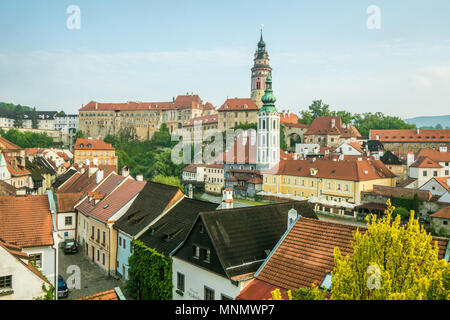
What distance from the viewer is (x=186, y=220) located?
18.5m

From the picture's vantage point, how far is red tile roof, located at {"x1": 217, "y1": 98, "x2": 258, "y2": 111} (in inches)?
3903

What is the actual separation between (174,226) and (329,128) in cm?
7293

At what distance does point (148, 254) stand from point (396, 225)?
13.4 m

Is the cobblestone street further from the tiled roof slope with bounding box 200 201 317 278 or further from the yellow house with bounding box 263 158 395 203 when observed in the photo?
the yellow house with bounding box 263 158 395 203

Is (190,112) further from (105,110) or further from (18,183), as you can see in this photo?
(18,183)

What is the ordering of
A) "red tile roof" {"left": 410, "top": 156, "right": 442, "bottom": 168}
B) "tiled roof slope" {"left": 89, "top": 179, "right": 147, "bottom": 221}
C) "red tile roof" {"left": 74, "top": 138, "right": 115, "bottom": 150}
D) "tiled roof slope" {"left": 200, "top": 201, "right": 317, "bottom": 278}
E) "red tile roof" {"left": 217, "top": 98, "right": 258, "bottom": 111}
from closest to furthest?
1. "tiled roof slope" {"left": 200, "top": 201, "right": 317, "bottom": 278}
2. "tiled roof slope" {"left": 89, "top": 179, "right": 147, "bottom": 221}
3. "red tile roof" {"left": 410, "top": 156, "right": 442, "bottom": 168}
4. "red tile roof" {"left": 74, "top": 138, "right": 115, "bottom": 150}
5. "red tile roof" {"left": 217, "top": 98, "right": 258, "bottom": 111}

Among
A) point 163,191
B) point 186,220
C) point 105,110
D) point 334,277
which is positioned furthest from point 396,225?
point 105,110

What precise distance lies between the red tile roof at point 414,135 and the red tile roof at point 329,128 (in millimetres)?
5529

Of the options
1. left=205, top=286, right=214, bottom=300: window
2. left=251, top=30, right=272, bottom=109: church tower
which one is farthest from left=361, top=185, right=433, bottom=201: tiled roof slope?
left=251, top=30, right=272, bottom=109: church tower

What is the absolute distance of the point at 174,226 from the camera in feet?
60.6

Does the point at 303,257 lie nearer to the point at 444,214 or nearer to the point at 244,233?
the point at 244,233

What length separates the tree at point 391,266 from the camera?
575 centimetres

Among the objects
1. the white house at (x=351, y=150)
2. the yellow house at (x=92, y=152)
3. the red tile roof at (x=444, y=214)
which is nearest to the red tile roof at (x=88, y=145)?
the yellow house at (x=92, y=152)

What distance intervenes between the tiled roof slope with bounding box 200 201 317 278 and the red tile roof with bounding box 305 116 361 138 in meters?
73.1
